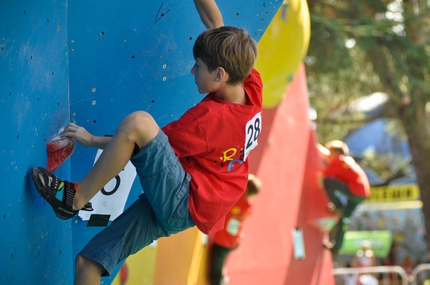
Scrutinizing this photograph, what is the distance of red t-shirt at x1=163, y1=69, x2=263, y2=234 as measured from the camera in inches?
105

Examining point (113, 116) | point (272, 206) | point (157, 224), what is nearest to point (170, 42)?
point (113, 116)

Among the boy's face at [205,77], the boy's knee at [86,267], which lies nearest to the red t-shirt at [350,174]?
the boy's face at [205,77]

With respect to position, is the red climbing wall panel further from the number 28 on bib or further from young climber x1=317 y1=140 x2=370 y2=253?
the number 28 on bib

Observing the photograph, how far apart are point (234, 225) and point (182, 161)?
3.50 m

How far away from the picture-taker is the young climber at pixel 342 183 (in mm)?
7906

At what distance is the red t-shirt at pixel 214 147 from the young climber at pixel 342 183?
508 centimetres

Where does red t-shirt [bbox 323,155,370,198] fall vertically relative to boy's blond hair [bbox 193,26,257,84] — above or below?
below

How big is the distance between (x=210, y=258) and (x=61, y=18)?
357cm

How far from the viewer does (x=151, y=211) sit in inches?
110

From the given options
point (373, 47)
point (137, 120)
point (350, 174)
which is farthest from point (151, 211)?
point (373, 47)

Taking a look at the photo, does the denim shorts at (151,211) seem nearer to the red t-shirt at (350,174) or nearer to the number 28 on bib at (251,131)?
the number 28 on bib at (251,131)

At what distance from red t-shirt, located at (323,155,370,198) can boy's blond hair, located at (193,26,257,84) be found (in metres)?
5.39

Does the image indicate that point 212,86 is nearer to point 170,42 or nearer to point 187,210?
point 187,210

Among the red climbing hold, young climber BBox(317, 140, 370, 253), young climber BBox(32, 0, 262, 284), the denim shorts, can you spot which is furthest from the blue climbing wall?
young climber BBox(317, 140, 370, 253)
